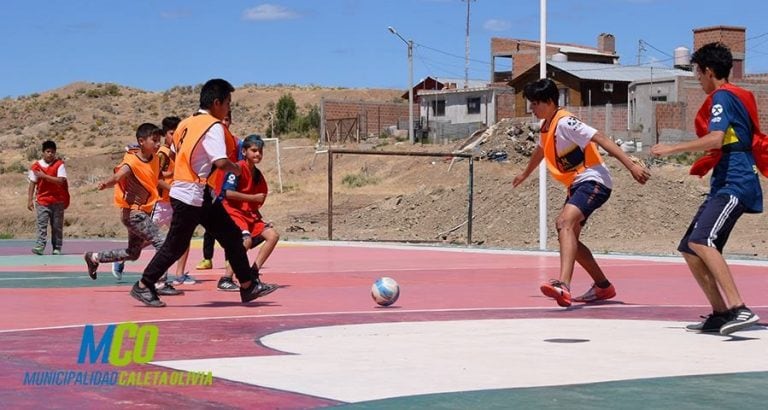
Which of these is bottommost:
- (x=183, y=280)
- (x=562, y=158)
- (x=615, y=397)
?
(x=183, y=280)

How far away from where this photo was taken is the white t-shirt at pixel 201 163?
11680 millimetres

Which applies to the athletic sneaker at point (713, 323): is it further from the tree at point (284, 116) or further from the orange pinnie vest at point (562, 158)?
the tree at point (284, 116)

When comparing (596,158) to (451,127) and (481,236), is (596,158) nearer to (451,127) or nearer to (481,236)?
(481,236)

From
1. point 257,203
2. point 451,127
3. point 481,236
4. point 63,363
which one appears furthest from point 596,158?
point 451,127

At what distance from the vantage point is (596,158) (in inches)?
478

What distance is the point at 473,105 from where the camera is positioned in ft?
266

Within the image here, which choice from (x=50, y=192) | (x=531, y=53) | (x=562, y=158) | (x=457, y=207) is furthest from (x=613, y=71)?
(x=562, y=158)

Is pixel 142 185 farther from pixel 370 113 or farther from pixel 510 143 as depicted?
pixel 370 113

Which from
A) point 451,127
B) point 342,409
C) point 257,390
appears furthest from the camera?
point 451,127

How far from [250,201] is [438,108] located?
7108 cm

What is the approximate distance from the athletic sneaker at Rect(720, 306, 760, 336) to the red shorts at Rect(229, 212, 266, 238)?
617cm

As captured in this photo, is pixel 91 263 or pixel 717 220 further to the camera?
pixel 91 263

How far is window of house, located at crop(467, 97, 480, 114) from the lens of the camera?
265 ft

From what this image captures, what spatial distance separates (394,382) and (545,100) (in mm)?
5384
